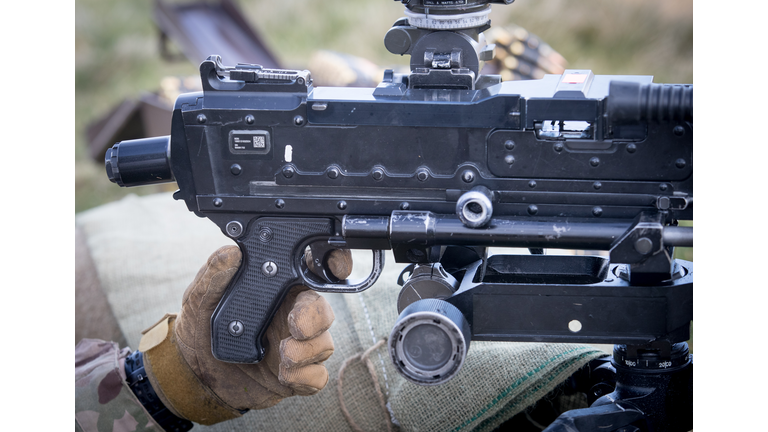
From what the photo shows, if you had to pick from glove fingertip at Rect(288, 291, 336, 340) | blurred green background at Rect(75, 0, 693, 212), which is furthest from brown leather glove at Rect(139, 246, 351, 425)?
blurred green background at Rect(75, 0, 693, 212)

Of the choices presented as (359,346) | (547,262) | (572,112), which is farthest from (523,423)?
(572,112)

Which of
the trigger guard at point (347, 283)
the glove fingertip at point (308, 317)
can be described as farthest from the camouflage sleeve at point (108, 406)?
the trigger guard at point (347, 283)

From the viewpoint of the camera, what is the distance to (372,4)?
9898 mm

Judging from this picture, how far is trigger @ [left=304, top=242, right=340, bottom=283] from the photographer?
7.53ft

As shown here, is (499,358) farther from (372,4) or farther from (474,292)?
(372,4)

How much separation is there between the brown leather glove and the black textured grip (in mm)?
77

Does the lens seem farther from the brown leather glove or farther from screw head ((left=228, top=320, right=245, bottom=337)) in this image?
screw head ((left=228, top=320, right=245, bottom=337))

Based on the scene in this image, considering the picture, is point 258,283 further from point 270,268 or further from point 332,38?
point 332,38

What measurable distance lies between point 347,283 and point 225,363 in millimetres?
590

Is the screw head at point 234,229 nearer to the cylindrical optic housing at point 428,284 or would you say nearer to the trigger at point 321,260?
the trigger at point 321,260

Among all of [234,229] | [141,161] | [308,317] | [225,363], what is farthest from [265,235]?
[225,363]

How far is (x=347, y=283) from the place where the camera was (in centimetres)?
236

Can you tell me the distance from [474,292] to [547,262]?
0.30 m

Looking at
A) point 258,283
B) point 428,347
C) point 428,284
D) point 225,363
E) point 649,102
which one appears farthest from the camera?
point 225,363
